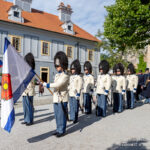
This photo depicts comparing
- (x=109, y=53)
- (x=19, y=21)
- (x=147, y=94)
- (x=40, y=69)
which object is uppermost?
(x=19, y=21)

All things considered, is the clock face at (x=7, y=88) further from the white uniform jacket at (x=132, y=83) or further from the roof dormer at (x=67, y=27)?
the roof dormer at (x=67, y=27)

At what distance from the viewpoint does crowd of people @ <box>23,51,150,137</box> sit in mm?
4633

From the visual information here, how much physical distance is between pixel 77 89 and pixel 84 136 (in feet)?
6.12

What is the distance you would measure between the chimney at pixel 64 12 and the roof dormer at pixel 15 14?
8.24 m

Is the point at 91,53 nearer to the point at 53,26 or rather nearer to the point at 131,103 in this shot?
the point at 53,26

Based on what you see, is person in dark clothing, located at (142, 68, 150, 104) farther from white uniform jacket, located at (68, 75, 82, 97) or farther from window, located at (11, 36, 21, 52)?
window, located at (11, 36, 21, 52)

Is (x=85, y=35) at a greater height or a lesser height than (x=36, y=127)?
greater

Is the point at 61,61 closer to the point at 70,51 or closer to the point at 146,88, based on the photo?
the point at 146,88

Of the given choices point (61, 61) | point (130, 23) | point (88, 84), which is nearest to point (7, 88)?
point (61, 61)

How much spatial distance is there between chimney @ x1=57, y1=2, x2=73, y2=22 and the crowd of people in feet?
71.4

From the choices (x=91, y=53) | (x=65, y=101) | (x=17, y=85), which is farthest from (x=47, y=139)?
(x=91, y=53)

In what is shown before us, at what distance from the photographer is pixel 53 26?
25.6 m

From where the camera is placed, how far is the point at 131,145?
4.01m

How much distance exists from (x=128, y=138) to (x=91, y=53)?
83.9ft
